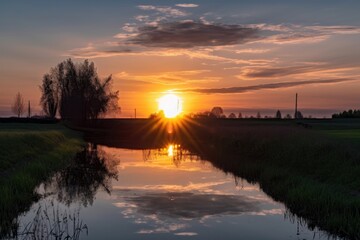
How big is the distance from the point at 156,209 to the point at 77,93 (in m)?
102

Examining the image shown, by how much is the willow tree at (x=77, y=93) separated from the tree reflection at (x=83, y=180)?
78779mm

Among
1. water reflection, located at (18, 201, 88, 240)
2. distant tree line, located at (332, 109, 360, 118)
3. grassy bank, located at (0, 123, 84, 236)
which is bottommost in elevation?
water reflection, located at (18, 201, 88, 240)

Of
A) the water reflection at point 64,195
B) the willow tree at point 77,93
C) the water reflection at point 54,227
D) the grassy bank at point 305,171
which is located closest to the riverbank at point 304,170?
the grassy bank at point 305,171

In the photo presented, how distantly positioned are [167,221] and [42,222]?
485cm

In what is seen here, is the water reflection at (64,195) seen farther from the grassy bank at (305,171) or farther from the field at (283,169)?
the grassy bank at (305,171)

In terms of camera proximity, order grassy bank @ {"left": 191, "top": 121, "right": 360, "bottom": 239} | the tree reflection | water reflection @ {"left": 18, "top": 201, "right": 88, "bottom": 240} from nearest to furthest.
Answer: water reflection @ {"left": 18, "top": 201, "right": 88, "bottom": 240}
grassy bank @ {"left": 191, "top": 121, "right": 360, "bottom": 239}
the tree reflection

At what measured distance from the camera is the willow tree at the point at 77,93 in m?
116

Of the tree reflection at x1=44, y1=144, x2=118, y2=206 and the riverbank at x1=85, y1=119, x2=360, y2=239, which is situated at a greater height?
the riverbank at x1=85, y1=119, x2=360, y2=239

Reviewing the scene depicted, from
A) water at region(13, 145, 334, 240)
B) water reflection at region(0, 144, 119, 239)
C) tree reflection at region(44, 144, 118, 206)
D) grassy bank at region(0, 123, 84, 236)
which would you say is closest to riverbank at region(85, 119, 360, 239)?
water at region(13, 145, 334, 240)

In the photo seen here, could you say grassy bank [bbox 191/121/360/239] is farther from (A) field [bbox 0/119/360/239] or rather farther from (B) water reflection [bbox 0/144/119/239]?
(B) water reflection [bbox 0/144/119/239]

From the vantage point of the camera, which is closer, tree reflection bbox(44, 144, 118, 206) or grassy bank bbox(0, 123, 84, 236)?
grassy bank bbox(0, 123, 84, 236)

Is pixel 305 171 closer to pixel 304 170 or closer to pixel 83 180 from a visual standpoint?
pixel 304 170

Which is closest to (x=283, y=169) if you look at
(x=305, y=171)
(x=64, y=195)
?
(x=305, y=171)

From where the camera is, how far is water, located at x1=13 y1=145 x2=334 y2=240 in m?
15.8
